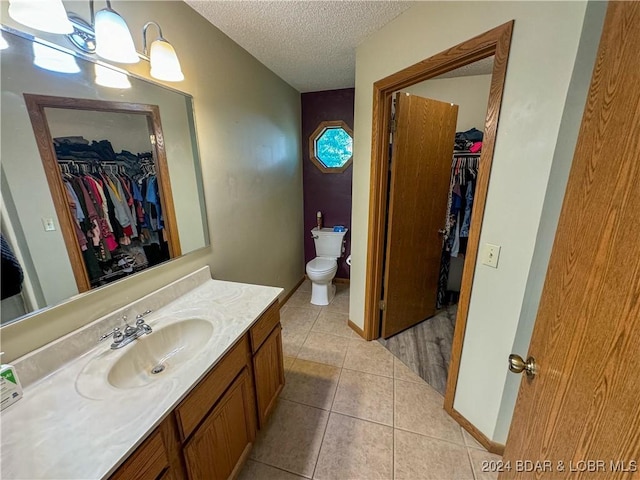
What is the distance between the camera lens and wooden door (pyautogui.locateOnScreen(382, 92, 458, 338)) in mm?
1910

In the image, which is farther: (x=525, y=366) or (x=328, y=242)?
(x=328, y=242)

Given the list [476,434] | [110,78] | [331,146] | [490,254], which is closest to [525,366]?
[490,254]

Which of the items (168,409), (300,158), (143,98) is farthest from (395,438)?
(300,158)

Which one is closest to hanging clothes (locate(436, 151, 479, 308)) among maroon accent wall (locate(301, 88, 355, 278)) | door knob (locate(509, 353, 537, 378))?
maroon accent wall (locate(301, 88, 355, 278))

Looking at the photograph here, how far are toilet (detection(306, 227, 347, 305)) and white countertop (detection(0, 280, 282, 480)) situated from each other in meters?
1.76

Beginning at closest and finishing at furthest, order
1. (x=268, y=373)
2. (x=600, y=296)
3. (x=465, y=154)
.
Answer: (x=600, y=296)
(x=268, y=373)
(x=465, y=154)

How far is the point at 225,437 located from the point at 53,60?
160 centimetres

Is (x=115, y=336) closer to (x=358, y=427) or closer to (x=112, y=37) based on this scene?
(x=112, y=37)

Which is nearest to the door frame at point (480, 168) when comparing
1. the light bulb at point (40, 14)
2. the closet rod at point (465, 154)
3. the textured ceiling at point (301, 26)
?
the textured ceiling at point (301, 26)

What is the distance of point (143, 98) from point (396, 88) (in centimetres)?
146

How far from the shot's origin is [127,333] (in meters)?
1.08

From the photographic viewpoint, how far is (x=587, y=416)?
49 cm

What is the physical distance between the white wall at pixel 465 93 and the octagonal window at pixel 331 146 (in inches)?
31.4

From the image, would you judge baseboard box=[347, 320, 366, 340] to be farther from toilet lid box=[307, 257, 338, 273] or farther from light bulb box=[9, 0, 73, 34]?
light bulb box=[9, 0, 73, 34]
